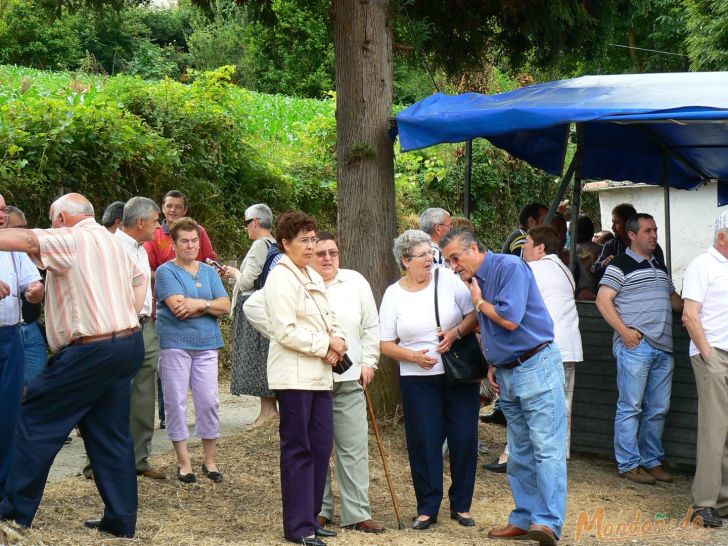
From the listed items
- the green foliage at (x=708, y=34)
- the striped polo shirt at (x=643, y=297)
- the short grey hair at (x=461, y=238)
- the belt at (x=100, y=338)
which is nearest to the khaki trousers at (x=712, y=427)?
the striped polo shirt at (x=643, y=297)

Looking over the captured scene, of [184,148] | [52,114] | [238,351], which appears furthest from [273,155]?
[238,351]

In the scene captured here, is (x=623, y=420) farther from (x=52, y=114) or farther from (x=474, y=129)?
(x=52, y=114)

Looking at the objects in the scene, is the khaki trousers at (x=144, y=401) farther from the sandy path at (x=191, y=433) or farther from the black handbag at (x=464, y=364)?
the black handbag at (x=464, y=364)

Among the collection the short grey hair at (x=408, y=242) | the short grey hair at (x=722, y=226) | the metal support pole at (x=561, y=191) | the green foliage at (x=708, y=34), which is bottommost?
the short grey hair at (x=408, y=242)

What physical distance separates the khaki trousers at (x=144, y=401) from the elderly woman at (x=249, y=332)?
4.38ft

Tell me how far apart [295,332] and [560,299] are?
2842mm

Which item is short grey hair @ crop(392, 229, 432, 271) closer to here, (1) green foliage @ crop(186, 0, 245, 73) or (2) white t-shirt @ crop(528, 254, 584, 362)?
(2) white t-shirt @ crop(528, 254, 584, 362)

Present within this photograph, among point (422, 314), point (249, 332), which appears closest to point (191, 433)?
point (249, 332)

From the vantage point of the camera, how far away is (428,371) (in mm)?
6379

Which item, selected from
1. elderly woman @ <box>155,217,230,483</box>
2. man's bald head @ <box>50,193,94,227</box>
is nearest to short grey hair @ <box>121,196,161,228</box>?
elderly woman @ <box>155,217,230,483</box>

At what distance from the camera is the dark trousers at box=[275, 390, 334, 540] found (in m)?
5.69

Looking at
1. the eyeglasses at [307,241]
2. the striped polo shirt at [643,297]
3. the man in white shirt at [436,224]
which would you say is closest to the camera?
the eyeglasses at [307,241]

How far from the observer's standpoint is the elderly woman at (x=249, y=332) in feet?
27.6

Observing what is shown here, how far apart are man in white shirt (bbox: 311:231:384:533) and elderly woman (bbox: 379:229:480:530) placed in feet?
0.79
